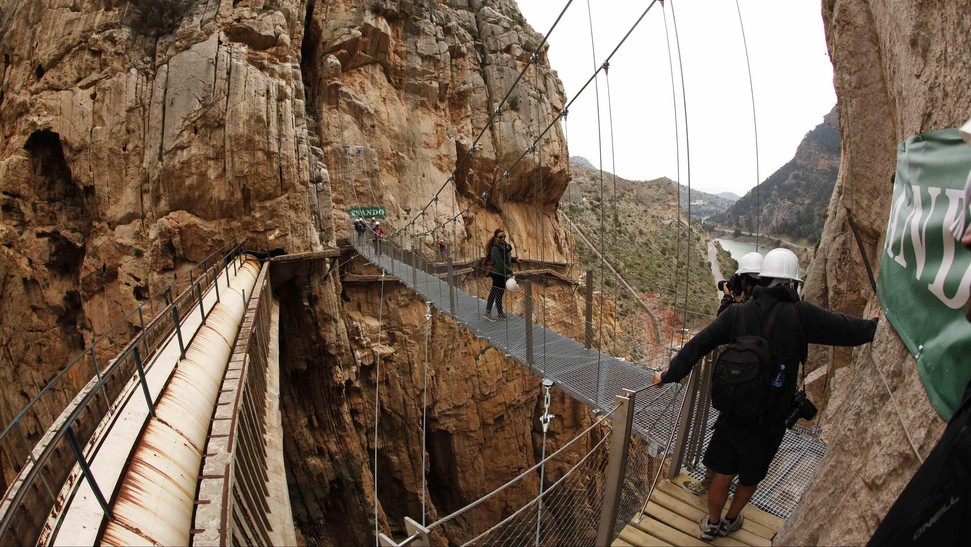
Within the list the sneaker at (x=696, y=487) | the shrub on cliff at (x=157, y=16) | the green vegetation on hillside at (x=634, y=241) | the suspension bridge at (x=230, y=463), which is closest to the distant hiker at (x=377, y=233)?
the shrub on cliff at (x=157, y=16)

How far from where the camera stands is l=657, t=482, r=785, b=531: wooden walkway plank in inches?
72.1

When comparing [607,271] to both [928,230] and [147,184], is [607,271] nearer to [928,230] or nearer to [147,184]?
[147,184]

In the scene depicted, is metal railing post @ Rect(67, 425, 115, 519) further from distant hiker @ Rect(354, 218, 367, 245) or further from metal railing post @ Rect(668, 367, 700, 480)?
distant hiker @ Rect(354, 218, 367, 245)

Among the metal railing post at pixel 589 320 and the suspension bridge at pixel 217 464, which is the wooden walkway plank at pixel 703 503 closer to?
the suspension bridge at pixel 217 464

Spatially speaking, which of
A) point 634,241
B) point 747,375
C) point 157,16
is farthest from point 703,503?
point 634,241

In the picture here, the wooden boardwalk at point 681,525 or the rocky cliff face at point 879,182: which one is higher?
the rocky cliff face at point 879,182

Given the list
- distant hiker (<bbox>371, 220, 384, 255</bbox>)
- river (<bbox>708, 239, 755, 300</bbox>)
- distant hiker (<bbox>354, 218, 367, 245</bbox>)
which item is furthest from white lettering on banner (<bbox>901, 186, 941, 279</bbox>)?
river (<bbox>708, 239, 755, 300</bbox>)

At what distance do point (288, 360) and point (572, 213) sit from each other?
24.0 metres

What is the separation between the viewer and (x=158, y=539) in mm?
1434

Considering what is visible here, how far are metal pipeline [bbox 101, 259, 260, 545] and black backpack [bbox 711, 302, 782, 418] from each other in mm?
1923

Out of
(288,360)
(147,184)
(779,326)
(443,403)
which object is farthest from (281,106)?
(779,326)

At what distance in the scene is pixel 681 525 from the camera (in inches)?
71.2

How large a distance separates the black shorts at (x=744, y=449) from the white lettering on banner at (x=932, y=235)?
73 cm

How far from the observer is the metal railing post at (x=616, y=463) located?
165 cm
